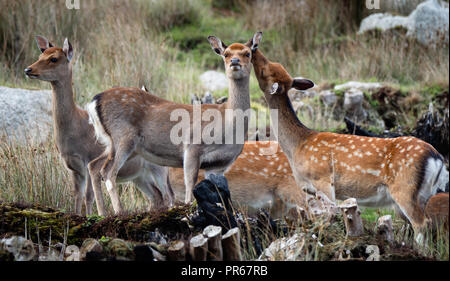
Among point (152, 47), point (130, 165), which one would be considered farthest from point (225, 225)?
point (152, 47)

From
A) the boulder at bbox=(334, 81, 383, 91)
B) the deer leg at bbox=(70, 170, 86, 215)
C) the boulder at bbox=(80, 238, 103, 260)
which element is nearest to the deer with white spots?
the deer leg at bbox=(70, 170, 86, 215)

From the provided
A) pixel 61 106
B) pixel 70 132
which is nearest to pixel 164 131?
pixel 70 132

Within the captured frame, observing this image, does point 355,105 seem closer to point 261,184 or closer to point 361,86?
point 361,86

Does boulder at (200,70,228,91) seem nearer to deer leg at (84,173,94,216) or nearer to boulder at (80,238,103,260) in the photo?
deer leg at (84,173,94,216)

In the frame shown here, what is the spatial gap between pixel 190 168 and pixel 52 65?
1.68 m

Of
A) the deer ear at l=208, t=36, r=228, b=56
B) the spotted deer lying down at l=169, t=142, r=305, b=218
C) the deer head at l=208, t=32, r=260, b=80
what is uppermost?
the deer ear at l=208, t=36, r=228, b=56

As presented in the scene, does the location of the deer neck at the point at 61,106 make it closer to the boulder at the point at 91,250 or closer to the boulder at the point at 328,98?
the boulder at the point at 91,250

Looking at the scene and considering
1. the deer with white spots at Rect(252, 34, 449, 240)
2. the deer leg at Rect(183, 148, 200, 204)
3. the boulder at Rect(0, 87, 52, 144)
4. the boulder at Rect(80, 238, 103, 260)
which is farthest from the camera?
the boulder at Rect(0, 87, 52, 144)

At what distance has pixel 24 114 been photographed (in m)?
8.21

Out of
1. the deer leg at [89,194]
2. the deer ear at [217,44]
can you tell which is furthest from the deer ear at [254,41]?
the deer leg at [89,194]

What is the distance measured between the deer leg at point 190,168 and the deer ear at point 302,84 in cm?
137

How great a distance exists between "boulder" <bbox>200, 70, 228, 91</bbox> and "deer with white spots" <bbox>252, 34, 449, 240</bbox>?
552cm

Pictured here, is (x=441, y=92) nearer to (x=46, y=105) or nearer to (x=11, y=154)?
(x=46, y=105)

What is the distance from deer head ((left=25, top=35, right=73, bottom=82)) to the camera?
5981 mm
